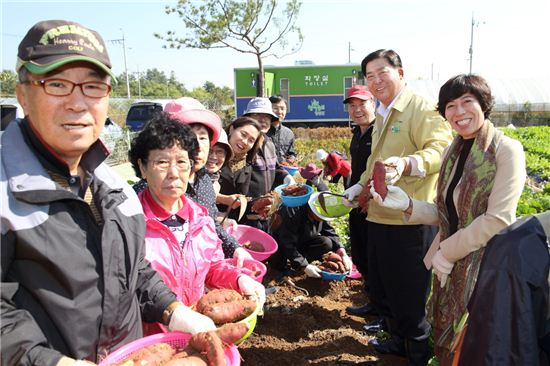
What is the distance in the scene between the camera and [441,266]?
7.29 feet

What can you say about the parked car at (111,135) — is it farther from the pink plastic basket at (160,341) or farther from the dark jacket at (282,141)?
the pink plastic basket at (160,341)

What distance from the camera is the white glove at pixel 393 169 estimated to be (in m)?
2.50

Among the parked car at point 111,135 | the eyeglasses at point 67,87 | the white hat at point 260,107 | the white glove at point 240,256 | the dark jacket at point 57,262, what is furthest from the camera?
the parked car at point 111,135

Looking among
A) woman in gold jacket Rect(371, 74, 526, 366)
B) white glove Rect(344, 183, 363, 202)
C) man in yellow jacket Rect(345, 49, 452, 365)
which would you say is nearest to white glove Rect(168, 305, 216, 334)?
woman in gold jacket Rect(371, 74, 526, 366)

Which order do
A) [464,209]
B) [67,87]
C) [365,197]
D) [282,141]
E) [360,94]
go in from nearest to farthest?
1. [67,87]
2. [464,209]
3. [365,197]
4. [360,94]
5. [282,141]

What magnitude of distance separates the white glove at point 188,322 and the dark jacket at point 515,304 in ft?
3.12

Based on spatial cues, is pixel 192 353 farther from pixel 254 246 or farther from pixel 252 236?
pixel 252 236

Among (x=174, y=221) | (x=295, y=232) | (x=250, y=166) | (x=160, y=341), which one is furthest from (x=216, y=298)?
(x=295, y=232)

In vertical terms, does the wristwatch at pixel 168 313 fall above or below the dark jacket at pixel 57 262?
below

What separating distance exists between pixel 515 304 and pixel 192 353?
1087 millimetres

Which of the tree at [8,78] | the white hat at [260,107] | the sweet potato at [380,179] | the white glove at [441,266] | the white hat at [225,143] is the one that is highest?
the tree at [8,78]

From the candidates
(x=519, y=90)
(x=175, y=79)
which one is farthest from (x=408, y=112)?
(x=175, y=79)

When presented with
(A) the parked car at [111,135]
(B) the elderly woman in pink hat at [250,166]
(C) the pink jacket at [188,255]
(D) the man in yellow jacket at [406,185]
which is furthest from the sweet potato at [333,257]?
(A) the parked car at [111,135]

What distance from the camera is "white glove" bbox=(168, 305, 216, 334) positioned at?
1581 millimetres
